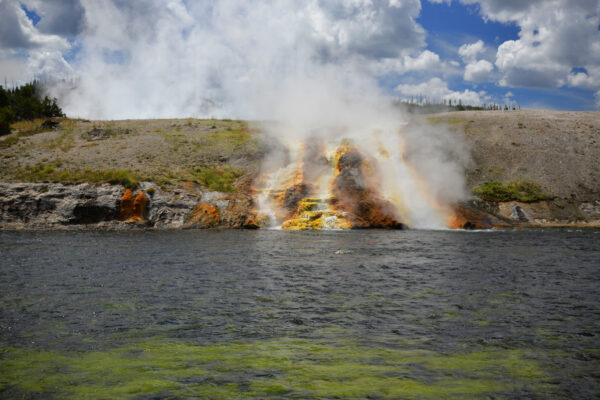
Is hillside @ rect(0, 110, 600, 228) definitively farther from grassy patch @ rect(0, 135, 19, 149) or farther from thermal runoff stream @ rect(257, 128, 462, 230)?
thermal runoff stream @ rect(257, 128, 462, 230)

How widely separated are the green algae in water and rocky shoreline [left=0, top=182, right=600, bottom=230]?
2739 cm

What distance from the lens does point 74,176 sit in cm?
3838

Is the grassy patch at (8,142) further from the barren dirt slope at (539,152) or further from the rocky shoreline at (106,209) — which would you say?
the barren dirt slope at (539,152)

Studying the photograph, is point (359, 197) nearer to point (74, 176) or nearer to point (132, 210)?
point (132, 210)

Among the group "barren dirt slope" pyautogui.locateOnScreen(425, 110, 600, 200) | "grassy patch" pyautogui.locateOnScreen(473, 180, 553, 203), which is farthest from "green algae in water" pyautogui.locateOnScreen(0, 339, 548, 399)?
"barren dirt slope" pyautogui.locateOnScreen(425, 110, 600, 200)

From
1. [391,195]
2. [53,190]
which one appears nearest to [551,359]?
[391,195]

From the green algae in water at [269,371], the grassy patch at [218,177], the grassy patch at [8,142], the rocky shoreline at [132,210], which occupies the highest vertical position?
the grassy patch at [8,142]

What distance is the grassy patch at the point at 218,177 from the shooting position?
135 feet

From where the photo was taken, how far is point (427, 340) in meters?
9.25

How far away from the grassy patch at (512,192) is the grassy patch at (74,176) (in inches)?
1296

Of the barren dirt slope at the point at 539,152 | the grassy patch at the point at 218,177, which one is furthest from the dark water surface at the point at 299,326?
the barren dirt slope at the point at 539,152

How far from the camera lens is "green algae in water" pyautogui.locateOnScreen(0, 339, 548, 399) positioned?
22.6ft

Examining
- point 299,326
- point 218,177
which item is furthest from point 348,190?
point 299,326

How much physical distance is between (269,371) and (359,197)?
30.7 meters
